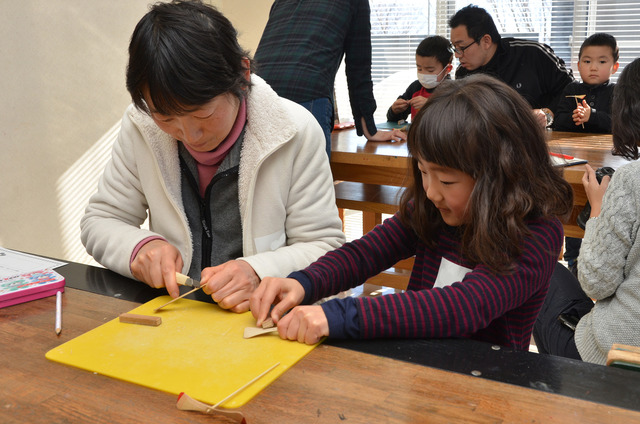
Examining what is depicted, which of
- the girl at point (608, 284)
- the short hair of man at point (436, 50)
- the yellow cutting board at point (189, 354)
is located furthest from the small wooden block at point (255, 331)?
the short hair of man at point (436, 50)

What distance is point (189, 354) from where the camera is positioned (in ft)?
2.61

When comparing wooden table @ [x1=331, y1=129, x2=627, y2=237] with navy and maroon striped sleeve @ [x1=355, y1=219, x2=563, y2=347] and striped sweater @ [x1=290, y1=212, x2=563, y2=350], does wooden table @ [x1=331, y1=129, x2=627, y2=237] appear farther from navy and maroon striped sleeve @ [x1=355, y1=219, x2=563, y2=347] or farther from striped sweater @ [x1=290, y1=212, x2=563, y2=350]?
navy and maroon striped sleeve @ [x1=355, y1=219, x2=563, y2=347]

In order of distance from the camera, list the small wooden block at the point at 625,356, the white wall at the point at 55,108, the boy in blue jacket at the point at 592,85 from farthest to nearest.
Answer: the boy in blue jacket at the point at 592,85 < the white wall at the point at 55,108 < the small wooden block at the point at 625,356

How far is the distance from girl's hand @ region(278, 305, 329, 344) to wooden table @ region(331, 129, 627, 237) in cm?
137

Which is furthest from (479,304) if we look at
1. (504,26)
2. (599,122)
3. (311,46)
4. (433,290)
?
(504,26)

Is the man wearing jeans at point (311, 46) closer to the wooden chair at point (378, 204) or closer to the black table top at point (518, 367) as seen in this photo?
the wooden chair at point (378, 204)

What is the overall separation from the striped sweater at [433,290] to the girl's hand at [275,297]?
33 millimetres

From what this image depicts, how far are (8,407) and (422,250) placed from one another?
2.41ft

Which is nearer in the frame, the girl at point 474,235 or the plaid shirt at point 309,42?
the girl at point 474,235

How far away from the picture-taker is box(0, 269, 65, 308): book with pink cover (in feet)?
3.26

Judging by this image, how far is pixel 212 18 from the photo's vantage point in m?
1.07

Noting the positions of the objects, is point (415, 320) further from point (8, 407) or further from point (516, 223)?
point (8, 407)

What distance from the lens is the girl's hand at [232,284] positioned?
0.95m

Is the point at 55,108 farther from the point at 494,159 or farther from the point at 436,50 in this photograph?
the point at 494,159
